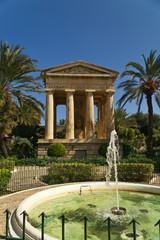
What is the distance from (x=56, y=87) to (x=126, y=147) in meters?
10.7

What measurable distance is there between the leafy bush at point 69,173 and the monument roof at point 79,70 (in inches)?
530

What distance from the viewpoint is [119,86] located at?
20641 mm

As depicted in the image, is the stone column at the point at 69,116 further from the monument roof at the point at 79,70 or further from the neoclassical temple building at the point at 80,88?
the monument roof at the point at 79,70

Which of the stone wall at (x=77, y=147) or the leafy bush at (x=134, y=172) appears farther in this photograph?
the stone wall at (x=77, y=147)

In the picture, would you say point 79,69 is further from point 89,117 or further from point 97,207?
point 97,207

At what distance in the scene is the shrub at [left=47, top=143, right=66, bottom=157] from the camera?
59.1ft

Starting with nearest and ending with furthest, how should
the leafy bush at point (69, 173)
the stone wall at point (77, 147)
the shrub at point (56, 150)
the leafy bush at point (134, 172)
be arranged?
the leafy bush at point (69, 173), the leafy bush at point (134, 172), the shrub at point (56, 150), the stone wall at point (77, 147)

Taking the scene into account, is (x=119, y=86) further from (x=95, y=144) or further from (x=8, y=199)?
(x=8, y=199)

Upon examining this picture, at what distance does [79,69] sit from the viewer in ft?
71.5

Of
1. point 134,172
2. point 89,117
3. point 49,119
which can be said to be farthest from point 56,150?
point 134,172

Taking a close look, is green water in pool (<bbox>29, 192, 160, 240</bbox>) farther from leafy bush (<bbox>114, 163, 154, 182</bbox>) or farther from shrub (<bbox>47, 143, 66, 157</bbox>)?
shrub (<bbox>47, 143, 66, 157</bbox>)

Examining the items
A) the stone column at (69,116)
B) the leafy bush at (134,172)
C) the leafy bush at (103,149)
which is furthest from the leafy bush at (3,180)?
the stone column at (69,116)

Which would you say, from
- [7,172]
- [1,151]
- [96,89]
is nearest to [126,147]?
[96,89]

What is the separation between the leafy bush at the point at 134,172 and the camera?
1099 cm
